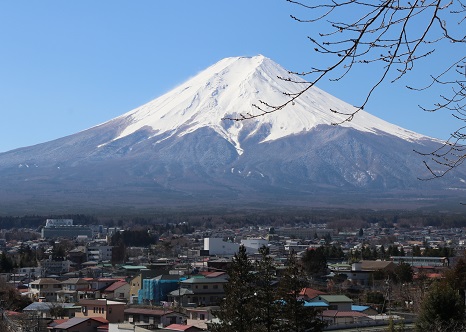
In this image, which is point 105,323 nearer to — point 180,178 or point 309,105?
point 180,178

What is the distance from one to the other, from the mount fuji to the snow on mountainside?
17 cm

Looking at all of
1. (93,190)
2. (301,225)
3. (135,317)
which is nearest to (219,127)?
(93,190)

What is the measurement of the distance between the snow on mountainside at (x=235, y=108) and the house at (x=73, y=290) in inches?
3983

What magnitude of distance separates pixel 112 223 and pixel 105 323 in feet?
187

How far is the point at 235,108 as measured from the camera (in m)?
135

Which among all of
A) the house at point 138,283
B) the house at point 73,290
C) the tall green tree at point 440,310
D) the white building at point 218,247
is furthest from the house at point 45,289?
the white building at point 218,247

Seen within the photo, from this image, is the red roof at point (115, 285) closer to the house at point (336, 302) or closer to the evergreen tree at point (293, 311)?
the house at point (336, 302)

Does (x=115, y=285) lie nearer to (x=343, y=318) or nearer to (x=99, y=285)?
(x=99, y=285)

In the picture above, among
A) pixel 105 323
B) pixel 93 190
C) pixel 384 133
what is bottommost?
pixel 105 323

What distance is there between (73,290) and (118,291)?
5.29ft

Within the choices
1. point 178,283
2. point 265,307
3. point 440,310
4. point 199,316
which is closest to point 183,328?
point 199,316

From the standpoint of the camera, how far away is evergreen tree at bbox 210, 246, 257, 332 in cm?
1386

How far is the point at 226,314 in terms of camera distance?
14094 millimetres

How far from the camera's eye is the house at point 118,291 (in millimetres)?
29156
